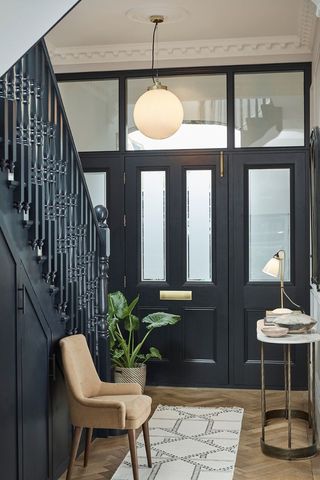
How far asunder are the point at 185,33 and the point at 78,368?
10.5 feet

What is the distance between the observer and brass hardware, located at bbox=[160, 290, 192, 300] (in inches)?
248

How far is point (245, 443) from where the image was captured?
4.61 meters

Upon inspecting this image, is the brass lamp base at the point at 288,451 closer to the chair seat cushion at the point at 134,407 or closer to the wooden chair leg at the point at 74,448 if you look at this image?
the chair seat cushion at the point at 134,407

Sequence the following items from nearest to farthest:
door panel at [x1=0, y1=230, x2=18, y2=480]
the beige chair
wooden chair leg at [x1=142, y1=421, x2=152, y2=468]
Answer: door panel at [x1=0, y1=230, x2=18, y2=480] → the beige chair → wooden chair leg at [x1=142, y1=421, x2=152, y2=468]

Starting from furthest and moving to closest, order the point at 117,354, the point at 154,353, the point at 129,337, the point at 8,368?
the point at 129,337 < the point at 154,353 < the point at 117,354 < the point at 8,368

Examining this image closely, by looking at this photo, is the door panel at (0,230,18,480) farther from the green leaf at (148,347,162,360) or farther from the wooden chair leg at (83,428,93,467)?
the green leaf at (148,347,162,360)

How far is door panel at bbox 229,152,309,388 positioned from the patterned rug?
785mm

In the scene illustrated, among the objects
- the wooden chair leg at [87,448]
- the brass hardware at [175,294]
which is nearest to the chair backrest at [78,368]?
the wooden chair leg at [87,448]

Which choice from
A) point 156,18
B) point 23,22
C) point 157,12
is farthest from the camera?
point 156,18

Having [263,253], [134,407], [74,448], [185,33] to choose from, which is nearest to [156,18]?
[185,33]

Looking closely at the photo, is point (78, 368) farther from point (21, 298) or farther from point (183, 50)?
point (183, 50)

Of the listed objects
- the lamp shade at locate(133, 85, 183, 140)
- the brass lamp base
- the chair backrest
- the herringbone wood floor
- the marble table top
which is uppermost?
the lamp shade at locate(133, 85, 183, 140)

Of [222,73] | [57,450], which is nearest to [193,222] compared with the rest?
[222,73]

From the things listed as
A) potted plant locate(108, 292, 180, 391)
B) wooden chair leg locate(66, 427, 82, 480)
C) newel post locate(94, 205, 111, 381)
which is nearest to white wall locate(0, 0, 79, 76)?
wooden chair leg locate(66, 427, 82, 480)
